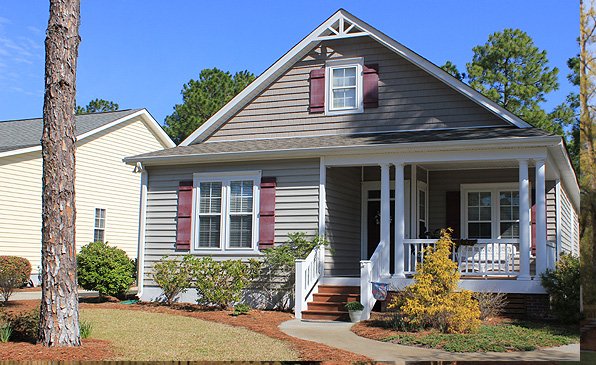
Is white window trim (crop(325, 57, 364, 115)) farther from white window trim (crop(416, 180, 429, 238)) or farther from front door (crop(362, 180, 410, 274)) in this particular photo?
white window trim (crop(416, 180, 429, 238))

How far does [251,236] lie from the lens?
1500 centimetres

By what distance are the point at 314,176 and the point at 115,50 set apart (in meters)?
5.42

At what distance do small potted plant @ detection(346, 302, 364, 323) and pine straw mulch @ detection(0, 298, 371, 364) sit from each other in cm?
132

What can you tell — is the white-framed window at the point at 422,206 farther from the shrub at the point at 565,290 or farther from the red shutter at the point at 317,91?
the shrub at the point at 565,290

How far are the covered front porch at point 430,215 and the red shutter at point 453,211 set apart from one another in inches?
0.9

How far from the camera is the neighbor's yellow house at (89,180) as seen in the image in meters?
20.0

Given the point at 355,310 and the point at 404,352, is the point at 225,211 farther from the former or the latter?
the point at 404,352

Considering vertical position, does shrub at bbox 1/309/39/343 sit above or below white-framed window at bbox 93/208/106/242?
below

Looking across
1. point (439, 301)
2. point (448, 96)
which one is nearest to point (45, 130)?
point (439, 301)

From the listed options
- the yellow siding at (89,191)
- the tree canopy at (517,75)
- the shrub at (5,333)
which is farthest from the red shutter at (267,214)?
the tree canopy at (517,75)

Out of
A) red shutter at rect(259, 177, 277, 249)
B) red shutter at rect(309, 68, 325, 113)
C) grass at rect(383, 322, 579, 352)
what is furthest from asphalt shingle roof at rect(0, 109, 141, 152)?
grass at rect(383, 322, 579, 352)

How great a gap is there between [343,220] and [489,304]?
452 centimetres

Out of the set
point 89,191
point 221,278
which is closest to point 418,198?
point 221,278

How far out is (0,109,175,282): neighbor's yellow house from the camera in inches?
789
